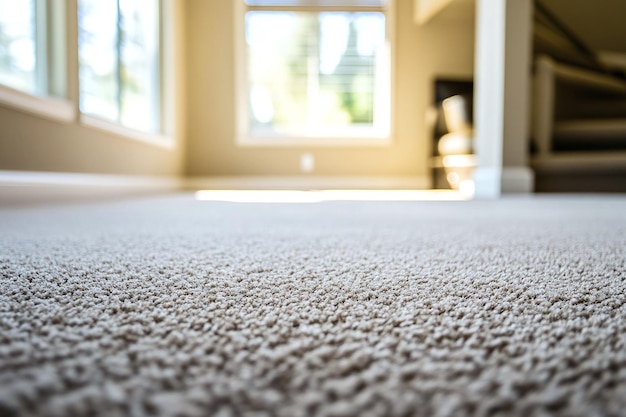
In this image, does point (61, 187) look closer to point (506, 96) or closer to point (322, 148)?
point (506, 96)

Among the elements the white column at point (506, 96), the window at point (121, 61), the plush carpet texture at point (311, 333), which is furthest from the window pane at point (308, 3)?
the plush carpet texture at point (311, 333)

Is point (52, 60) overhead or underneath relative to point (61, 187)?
overhead

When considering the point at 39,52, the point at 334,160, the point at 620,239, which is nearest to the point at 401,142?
the point at 334,160

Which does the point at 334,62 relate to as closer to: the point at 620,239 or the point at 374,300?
the point at 620,239

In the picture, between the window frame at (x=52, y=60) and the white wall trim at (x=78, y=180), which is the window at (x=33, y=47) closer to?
the window frame at (x=52, y=60)

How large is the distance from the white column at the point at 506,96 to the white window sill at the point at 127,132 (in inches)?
78.3

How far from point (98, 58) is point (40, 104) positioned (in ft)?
2.24

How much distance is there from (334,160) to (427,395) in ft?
13.0

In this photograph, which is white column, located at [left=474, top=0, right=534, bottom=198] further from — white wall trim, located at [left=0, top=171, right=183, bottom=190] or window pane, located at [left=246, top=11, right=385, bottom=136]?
white wall trim, located at [left=0, top=171, right=183, bottom=190]

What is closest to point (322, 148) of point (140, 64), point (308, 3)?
point (308, 3)

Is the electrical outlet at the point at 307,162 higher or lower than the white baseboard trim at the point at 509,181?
higher

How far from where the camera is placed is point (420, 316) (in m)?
0.33

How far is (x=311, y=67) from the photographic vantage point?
4.09m

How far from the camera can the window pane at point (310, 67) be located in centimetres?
407
